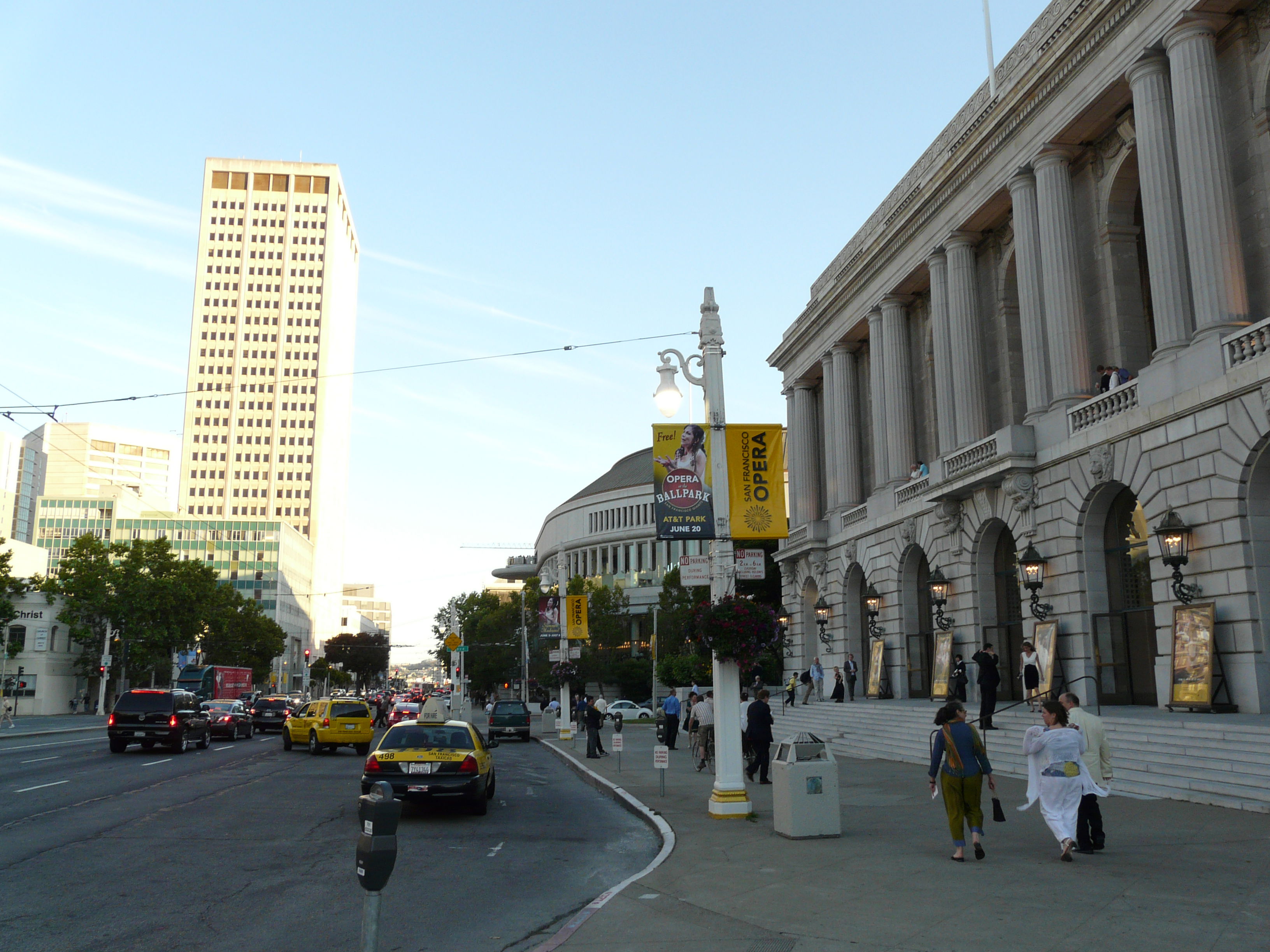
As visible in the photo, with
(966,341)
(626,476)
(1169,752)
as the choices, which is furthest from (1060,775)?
(626,476)

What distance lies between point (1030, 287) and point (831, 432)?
52.1ft

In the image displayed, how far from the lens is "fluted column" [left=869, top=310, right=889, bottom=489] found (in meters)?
39.2

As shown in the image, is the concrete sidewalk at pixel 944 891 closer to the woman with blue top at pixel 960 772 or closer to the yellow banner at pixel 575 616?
the woman with blue top at pixel 960 772

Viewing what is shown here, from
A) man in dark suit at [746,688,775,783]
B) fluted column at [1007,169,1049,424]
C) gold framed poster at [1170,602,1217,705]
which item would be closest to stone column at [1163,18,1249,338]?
gold framed poster at [1170,602,1217,705]

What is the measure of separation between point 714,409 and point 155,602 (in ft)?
227

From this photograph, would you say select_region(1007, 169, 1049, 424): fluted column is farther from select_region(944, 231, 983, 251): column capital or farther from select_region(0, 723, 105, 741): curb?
select_region(0, 723, 105, 741): curb

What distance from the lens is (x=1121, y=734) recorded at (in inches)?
767

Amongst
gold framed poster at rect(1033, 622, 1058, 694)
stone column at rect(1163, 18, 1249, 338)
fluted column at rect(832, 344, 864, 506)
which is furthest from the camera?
fluted column at rect(832, 344, 864, 506)

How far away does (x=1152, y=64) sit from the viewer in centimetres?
2427

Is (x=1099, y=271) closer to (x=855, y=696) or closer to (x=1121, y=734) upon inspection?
(x=1121, y=734)

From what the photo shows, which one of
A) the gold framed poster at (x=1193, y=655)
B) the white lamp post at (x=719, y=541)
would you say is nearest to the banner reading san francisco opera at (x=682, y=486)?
the white lamp post at (x=719, y=541)

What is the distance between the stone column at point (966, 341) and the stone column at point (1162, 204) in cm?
835

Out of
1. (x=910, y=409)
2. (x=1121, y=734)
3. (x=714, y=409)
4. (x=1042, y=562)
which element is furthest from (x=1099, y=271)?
(x=714, y=409)

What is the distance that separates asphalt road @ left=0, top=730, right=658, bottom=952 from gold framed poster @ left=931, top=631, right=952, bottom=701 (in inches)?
548
